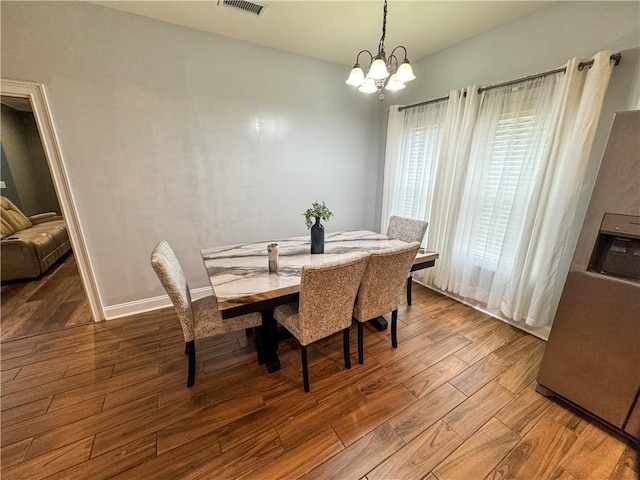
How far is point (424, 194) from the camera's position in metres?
3.08

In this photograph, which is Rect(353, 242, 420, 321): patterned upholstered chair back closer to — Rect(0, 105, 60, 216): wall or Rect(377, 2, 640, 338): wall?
Rect(377, 2, 640, 338): wall

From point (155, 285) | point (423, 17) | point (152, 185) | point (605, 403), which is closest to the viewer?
point (605, 403)

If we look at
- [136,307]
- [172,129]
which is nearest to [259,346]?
[136,307]

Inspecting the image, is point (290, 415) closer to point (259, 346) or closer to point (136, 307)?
point (259, 346)

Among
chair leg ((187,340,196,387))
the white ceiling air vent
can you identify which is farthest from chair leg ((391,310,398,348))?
the white ceiling air vent

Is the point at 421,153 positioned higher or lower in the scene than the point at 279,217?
higher

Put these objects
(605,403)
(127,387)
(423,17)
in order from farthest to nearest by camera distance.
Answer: (423,17)
(127,387)
(605,403)

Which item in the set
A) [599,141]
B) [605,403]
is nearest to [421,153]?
[599,141]

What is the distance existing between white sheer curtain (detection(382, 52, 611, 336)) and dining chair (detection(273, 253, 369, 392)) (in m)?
1.65

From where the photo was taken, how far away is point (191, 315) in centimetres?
162

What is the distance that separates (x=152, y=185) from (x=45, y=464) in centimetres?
204

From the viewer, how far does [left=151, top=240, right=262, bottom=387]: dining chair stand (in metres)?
1.43

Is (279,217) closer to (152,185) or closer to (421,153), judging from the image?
(152,185)

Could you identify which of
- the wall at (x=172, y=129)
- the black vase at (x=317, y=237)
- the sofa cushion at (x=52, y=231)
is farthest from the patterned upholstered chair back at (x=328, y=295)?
the sofa cushion at (x=52, y=231)
